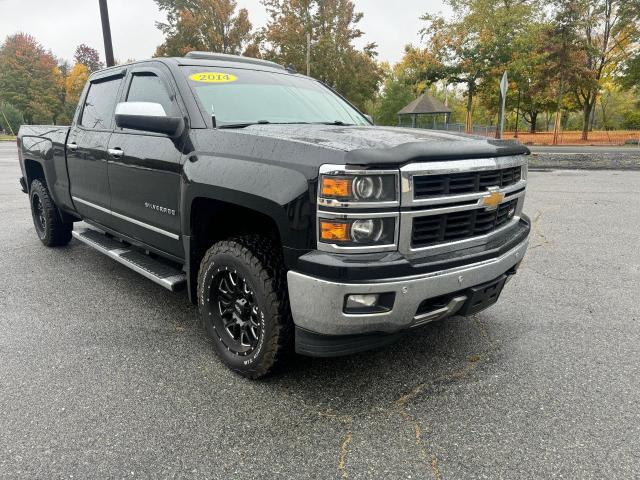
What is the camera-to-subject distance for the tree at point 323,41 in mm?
32884

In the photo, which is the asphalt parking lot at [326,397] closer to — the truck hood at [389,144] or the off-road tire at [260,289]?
the off-road tire at [260,289]

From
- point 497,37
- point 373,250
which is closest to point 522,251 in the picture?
point 373,250

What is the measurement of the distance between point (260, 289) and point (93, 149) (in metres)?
2.52

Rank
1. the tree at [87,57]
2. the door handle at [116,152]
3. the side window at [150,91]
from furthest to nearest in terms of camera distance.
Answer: the tree at [87,57] < the door handle at [116,152] < the side window at [150,91]

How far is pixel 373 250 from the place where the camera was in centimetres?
220

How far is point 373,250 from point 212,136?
1.29 m

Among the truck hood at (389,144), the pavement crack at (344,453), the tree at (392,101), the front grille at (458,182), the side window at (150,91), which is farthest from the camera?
the tree at (392,101)

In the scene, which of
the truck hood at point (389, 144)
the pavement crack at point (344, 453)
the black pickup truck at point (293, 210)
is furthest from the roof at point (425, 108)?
the pavement crack at point (344, 453)

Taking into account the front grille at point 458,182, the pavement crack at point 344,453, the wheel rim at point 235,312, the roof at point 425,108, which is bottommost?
the pavement crack at point 344,453

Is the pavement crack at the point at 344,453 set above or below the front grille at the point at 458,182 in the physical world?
below

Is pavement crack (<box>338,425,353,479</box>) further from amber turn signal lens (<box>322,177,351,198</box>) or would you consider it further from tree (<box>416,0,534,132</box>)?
tree (<box>416,0,534,132</box>)

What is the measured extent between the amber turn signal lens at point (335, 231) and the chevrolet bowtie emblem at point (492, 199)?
2.90 ft

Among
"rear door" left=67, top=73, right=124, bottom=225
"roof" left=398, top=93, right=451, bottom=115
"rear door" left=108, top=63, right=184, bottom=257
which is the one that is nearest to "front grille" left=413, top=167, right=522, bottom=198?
"rear door" left=108, top=63, right=184, bottom=257

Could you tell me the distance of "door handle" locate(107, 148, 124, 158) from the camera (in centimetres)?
360
